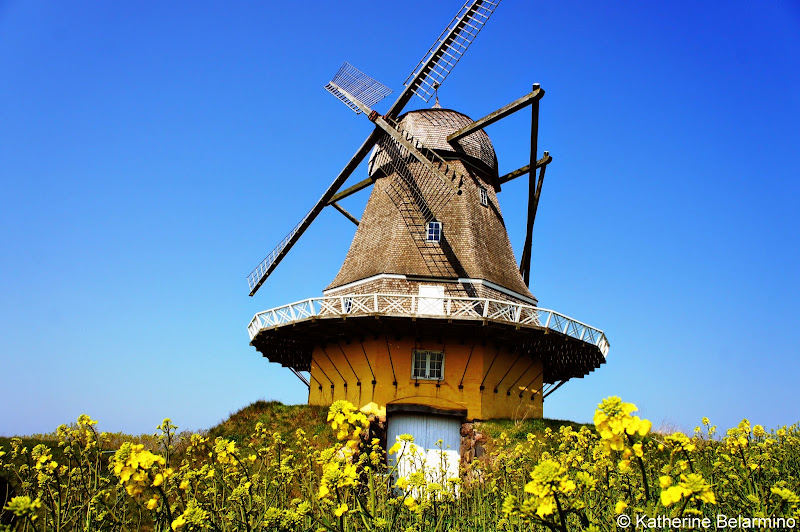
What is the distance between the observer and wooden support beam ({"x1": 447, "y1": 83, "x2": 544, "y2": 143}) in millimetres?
17250

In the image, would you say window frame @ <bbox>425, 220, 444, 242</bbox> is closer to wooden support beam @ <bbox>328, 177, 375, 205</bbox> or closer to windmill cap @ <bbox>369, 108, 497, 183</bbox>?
windmill cap @ <bbox>369, 108, 497, 183</bbox>

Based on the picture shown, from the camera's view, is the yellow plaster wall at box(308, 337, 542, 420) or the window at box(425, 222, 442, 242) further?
the window at box(425, 222, 442, 242)

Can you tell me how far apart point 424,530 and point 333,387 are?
12.9 metres

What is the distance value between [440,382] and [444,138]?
8766mm

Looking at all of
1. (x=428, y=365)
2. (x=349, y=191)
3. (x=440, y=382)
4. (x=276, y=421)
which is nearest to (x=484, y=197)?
(x=349, y=191)

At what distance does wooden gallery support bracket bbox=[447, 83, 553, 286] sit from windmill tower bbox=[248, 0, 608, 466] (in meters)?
0.04

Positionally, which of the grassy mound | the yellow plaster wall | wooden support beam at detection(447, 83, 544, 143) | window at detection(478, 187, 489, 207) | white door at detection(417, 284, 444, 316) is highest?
wooden support beam at detection(447, 83, 544, 143)

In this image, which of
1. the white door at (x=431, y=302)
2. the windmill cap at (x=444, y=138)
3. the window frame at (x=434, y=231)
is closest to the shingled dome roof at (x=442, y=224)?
the windmill cap at (x=444, y=138)

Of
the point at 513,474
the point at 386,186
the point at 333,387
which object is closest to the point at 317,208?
the point at 386,186

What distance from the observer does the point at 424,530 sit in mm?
5098

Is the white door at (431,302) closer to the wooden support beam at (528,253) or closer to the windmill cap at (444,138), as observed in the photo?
the wooden support beam at (528,253)

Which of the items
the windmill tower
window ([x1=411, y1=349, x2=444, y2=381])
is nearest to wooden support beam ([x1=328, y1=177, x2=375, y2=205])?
the windmill tower

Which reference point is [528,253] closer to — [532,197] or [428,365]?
[532,197]

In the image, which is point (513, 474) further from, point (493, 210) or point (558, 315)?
point (493, 210)
